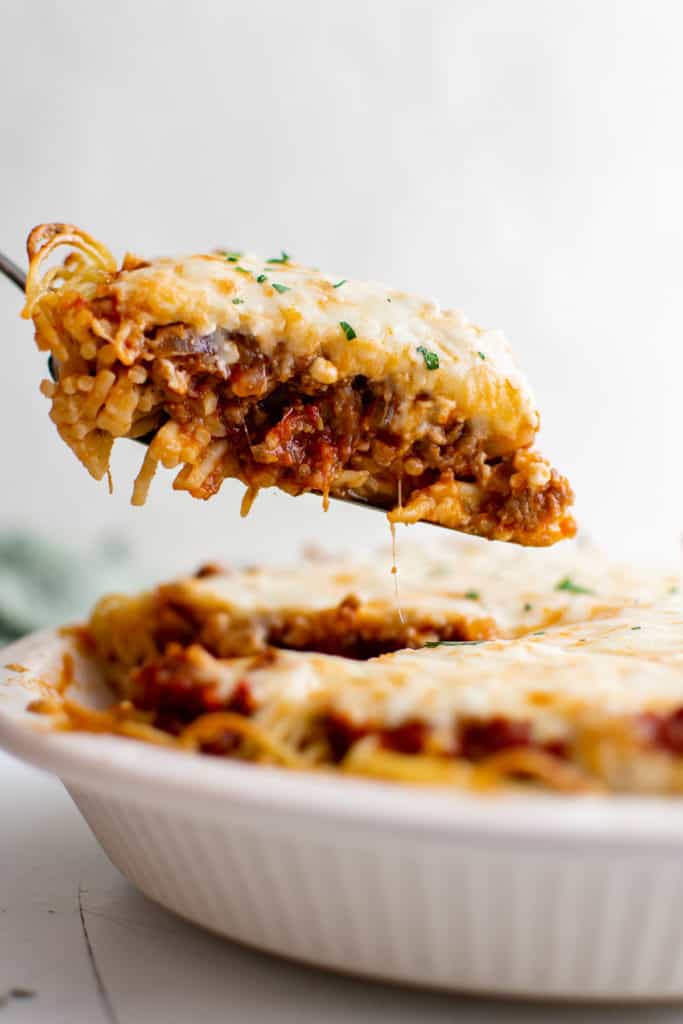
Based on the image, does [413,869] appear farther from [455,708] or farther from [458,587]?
[458,587]

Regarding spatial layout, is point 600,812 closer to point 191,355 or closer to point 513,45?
point 191,355

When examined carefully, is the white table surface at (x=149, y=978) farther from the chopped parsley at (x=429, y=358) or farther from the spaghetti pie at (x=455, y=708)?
the chopped parsley at (x=429, y=358)

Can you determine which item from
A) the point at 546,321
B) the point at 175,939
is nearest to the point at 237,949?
the point at 175,939

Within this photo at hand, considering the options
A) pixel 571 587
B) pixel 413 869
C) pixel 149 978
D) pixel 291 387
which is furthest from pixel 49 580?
pixel 413 869

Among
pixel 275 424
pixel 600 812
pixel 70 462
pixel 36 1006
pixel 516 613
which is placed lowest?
pixel 36 1006

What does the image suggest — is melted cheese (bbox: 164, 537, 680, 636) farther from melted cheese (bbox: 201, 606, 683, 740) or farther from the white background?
the white background

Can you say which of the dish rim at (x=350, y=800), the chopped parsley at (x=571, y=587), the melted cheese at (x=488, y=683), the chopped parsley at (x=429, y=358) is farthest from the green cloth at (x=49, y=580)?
the dish rim at (x=350, y=800)

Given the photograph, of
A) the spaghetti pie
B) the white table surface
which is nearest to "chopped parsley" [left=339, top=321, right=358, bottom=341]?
the spaghetti pie
